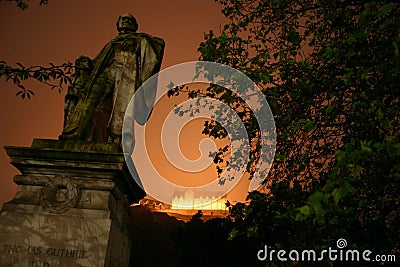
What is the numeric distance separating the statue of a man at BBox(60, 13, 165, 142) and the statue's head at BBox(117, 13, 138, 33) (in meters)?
0.16

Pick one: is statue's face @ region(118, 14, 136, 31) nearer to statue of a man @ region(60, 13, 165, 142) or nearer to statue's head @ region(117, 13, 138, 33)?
statue's head @ region(117, 13, 138, 33)

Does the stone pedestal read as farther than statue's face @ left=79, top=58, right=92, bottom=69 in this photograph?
No

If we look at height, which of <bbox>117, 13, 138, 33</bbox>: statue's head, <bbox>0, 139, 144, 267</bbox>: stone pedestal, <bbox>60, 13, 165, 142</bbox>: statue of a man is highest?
<bbox>117, 13, 138, 33</bbox>: statue's head

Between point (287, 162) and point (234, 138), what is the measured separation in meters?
1.56

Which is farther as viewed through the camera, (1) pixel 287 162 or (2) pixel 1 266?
(1) pixel 287 162

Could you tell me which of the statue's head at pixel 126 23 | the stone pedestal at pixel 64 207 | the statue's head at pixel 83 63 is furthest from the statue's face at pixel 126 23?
the stone pedestal at pixel 64 207

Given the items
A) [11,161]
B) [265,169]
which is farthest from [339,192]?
[265,169]

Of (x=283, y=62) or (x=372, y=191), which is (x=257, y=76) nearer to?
(x=283, y=62)

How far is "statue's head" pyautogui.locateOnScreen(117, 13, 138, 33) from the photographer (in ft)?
23.0

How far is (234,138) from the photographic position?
9414mm

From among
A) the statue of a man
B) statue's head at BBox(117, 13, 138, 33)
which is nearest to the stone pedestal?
the statue of a man

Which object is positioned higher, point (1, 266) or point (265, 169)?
point (265, 169)

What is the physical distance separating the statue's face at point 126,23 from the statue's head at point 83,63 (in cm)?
81

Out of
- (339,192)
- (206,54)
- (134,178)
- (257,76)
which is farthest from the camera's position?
(206,54)
